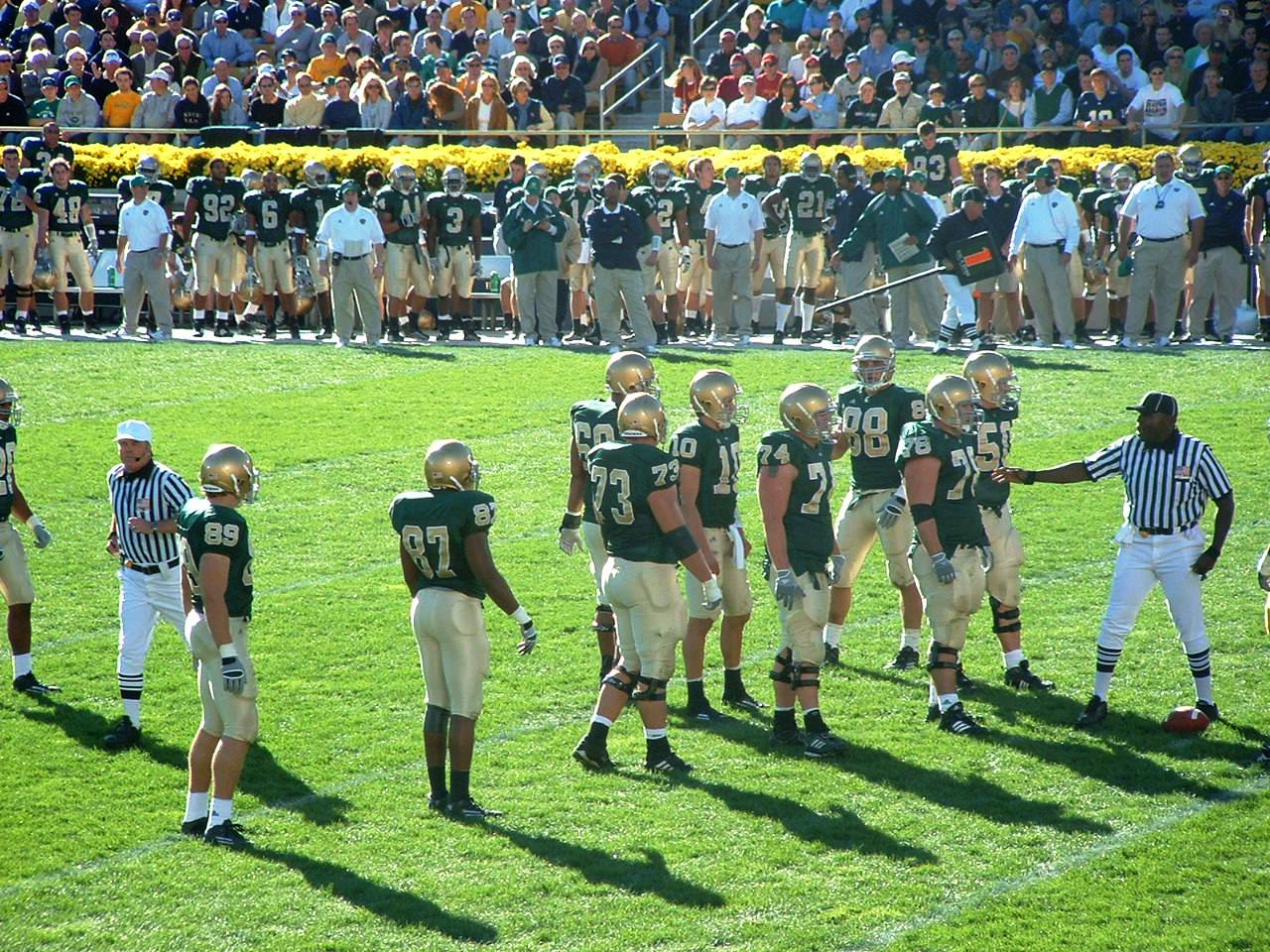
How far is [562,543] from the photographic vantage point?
8.73 m

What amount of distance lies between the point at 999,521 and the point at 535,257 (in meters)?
9.64

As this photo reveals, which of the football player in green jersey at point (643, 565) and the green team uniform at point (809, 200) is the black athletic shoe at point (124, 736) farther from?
the green team uniform at point (809, 200)

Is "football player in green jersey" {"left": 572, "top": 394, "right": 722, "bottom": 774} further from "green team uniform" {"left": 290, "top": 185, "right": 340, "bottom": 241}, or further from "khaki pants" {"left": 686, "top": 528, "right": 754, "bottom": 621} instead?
"green team uniform" {"left": 290, "top": 185, "right": 340, "bottom": 241}

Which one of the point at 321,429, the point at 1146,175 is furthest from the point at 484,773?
the point at 1146,175

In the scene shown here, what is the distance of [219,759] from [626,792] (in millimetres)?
1779

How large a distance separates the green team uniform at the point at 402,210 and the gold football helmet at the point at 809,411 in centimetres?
1082

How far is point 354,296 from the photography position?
18.5m

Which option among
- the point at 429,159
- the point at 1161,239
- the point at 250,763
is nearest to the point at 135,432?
the point at 250,763

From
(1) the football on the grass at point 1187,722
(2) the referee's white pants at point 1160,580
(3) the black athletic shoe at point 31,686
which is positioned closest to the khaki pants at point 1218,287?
(2) the referee's white pants at point 1160,580

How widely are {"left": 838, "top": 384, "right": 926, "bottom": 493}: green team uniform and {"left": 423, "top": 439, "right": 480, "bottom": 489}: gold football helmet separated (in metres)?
2.60

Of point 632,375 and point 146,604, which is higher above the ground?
point 632,375

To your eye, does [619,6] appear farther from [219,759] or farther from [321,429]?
[219,759]

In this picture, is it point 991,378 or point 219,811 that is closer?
point 219,811

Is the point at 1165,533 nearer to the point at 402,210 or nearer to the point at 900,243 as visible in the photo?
the point at 900,243
